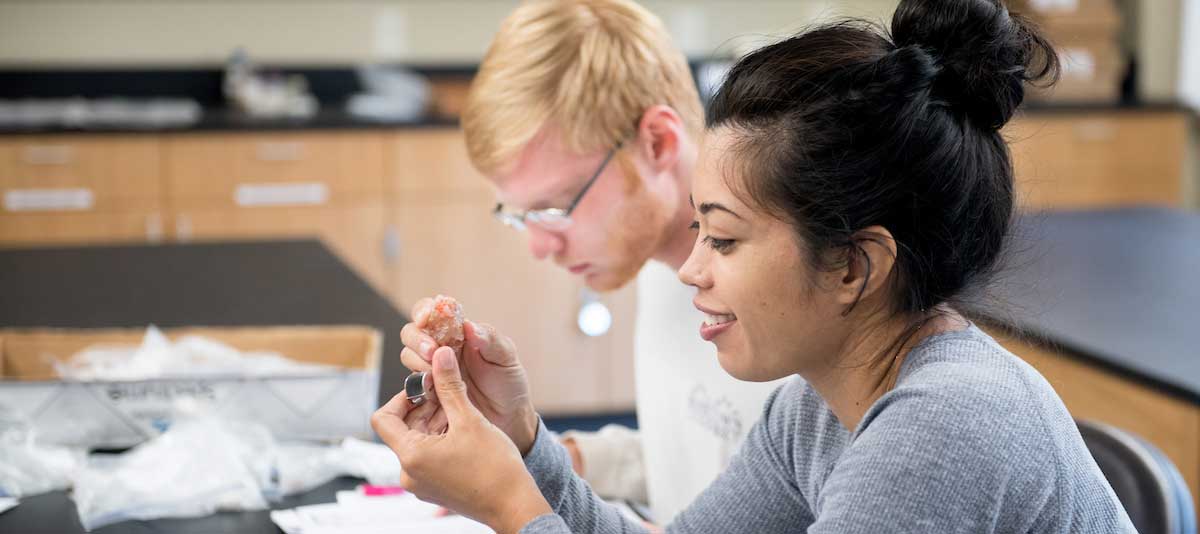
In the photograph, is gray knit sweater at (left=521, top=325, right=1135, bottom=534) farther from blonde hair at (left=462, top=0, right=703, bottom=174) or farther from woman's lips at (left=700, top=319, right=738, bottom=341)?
blonde hair at (left=462, top=0, right=703, bottom=174)

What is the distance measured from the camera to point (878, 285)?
0.92 metres

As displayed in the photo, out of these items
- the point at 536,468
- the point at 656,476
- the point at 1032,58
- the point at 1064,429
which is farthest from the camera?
the point at 656,476

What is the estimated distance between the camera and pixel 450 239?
4301 millimetres

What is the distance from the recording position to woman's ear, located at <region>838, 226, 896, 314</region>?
0.90 m

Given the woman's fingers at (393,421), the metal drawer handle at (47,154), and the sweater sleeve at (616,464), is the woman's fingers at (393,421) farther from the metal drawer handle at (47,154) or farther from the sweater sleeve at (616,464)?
the metal drawer handle at (47,154)

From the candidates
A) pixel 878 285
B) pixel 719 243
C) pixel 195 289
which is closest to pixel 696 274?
pixel 719 243

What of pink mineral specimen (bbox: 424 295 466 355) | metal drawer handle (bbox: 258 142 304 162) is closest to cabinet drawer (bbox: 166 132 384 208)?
metal drawer handle (bbox: 258 142 304 162)

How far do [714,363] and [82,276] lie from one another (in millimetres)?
1483

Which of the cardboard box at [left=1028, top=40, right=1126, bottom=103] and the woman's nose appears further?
the cardboard box at [left=1028, top=40, right=1126, bottom=103]

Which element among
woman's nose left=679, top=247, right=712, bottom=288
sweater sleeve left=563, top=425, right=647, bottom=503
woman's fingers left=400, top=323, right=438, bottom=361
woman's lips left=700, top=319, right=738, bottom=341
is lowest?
sweater sleeve left=563, top=425, right=647, bottom=503

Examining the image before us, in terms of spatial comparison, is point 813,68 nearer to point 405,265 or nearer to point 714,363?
point 714,363

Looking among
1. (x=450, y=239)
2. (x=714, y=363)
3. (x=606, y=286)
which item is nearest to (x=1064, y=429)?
(x=714, y=363)

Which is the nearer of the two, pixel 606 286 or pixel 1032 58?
pixel 1032 58

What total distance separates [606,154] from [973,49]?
24.5 inches
